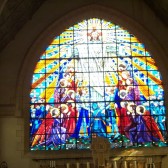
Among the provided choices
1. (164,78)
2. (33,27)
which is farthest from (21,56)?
(164,78)

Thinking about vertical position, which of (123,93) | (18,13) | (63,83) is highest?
(18,13)

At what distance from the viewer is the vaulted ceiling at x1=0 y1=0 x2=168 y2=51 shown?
494 inches

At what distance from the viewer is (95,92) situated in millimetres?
14609

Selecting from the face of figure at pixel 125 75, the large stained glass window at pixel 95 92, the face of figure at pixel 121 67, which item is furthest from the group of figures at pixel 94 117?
the face of figure at pixel 121 67

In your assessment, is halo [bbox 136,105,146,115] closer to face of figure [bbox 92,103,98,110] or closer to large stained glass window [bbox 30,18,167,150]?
large stained glass window [bbox 30,18,167,150]

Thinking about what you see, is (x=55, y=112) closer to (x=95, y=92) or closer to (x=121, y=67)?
(x=95, y=92)

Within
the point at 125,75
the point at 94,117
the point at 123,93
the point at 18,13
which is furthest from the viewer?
the point at 125,75

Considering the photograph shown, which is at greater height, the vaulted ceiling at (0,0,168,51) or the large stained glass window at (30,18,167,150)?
the vaulted ceiling at (0,0,168,51)

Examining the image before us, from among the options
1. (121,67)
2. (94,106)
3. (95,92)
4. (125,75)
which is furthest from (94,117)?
(121,67)

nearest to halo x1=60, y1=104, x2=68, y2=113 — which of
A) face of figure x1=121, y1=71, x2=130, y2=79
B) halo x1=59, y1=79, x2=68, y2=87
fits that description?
halo x1=59, y1=79, x2=68, y2=87

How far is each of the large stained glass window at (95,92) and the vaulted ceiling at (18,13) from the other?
115 cm

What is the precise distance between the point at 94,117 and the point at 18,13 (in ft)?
12.5

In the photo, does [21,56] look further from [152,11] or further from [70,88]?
[152,11]

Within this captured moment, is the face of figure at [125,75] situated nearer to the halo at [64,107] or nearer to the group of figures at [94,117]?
the group of figures at [94,117]
